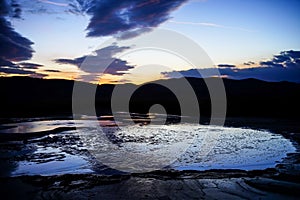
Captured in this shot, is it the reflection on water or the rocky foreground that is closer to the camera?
the rocky foreground

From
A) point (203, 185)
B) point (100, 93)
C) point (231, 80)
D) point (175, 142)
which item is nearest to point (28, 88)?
point (100, 93)

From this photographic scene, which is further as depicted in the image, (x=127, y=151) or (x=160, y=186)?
(x=127, y=151)

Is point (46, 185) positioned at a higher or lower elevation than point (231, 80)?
lower

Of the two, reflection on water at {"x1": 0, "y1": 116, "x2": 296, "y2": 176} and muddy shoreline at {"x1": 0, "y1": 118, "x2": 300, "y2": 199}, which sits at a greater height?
muddy shoreline at {"x1": 0, "y1": 118, "x2": 300, "y2": 199}

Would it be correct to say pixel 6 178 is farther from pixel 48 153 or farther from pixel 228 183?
pixel 228 183

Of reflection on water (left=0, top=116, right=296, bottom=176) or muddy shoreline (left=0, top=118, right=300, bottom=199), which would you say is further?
reflection on water (left=0, top=116, right=296, bottom=176)

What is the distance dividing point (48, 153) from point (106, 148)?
2.53 meters

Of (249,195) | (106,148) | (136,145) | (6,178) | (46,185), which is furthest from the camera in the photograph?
(136,145)

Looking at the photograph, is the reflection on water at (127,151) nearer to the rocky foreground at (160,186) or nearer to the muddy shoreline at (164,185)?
the muddy shoreline at (164,185)

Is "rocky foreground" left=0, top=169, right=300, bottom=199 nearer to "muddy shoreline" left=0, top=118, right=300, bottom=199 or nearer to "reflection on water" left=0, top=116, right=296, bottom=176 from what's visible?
"muddy shoreline" left=0, top=118, right=300, bottom=199

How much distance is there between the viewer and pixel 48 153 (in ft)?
35.3

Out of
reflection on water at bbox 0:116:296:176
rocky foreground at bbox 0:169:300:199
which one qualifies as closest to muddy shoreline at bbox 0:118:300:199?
rocky foreground at bbox 0:169:300:199

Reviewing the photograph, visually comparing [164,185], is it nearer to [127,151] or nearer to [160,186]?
[160,186]

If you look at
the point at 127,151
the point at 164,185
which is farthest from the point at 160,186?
the point at 127,151
